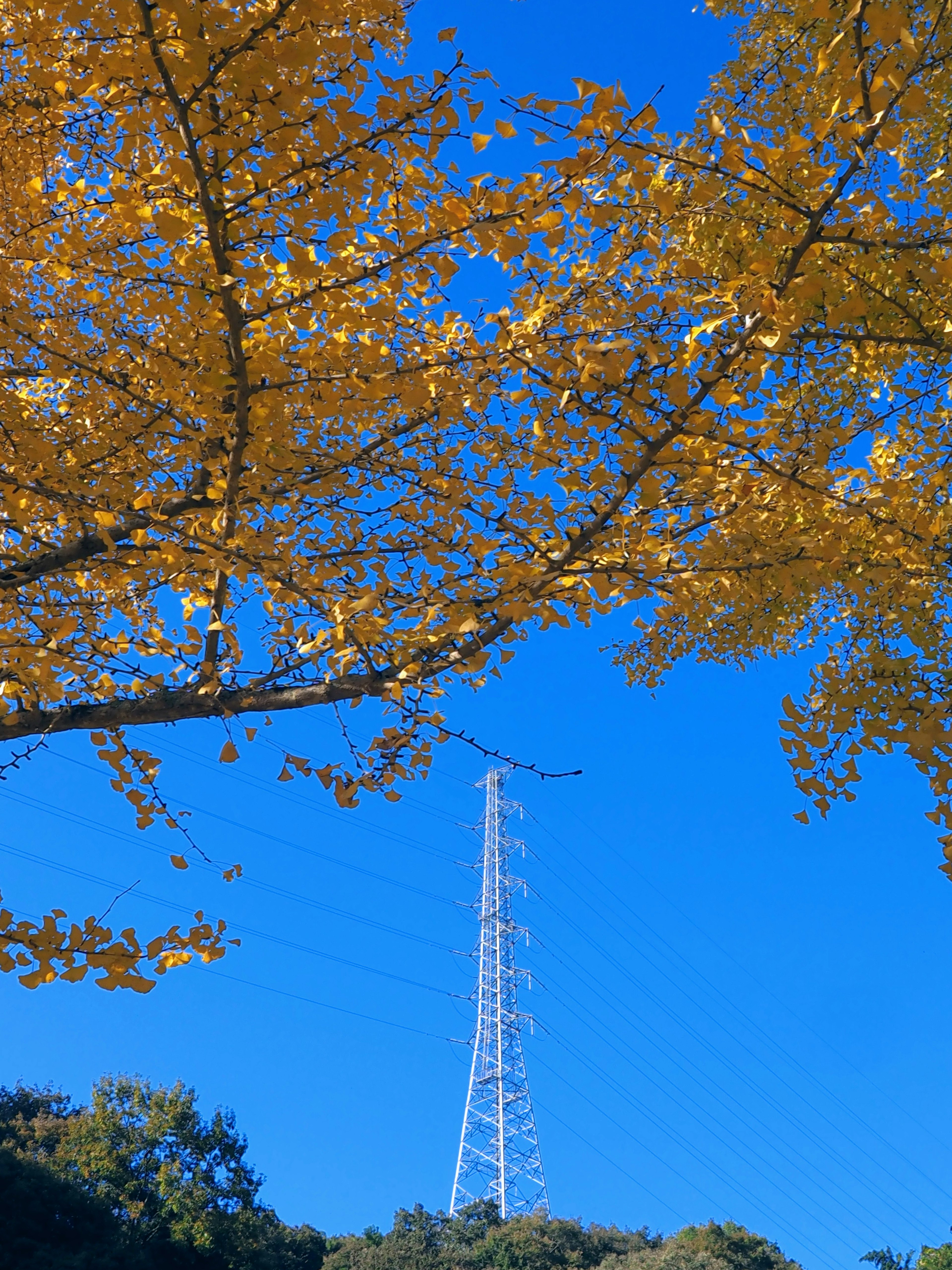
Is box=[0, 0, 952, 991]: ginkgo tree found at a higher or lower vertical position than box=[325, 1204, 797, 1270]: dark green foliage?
higher

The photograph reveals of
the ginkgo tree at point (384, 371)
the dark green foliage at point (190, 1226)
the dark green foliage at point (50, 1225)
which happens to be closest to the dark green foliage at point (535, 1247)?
the dark green foliage at point (190, 1226)

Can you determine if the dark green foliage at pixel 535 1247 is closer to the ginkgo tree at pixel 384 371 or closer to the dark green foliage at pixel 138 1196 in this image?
the dark green foliage at pixel 138 1196

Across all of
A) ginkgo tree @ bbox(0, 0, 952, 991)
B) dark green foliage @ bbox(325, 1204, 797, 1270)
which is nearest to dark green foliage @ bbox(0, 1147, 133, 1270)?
dark green foliage @ bbox(325, 1204, 797, 1270)

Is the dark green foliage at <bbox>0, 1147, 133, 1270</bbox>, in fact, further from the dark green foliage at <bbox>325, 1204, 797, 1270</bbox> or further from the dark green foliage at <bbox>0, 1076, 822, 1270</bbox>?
the dark green foliage at <bbox>325, 1204, 797, 1270</bbox>

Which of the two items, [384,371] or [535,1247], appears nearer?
[384,371]

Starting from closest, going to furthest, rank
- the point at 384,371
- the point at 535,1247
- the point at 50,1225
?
the point at 384,371 → the point at 50,1225 → the point at 535,1247

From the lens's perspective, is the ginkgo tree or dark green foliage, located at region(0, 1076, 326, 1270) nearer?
the ginkgo tree

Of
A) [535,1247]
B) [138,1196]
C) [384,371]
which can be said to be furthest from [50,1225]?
[384,371]

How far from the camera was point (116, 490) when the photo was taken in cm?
377

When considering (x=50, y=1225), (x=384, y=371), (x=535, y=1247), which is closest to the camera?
(x=384, y=371)

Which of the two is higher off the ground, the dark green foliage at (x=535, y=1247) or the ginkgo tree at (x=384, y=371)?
the ginkgo tree at (x=384, y=371)

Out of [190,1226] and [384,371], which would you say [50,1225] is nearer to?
[190,1226]

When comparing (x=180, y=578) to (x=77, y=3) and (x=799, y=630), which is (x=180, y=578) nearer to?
(x=77, y=3)

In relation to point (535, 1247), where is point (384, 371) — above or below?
above
